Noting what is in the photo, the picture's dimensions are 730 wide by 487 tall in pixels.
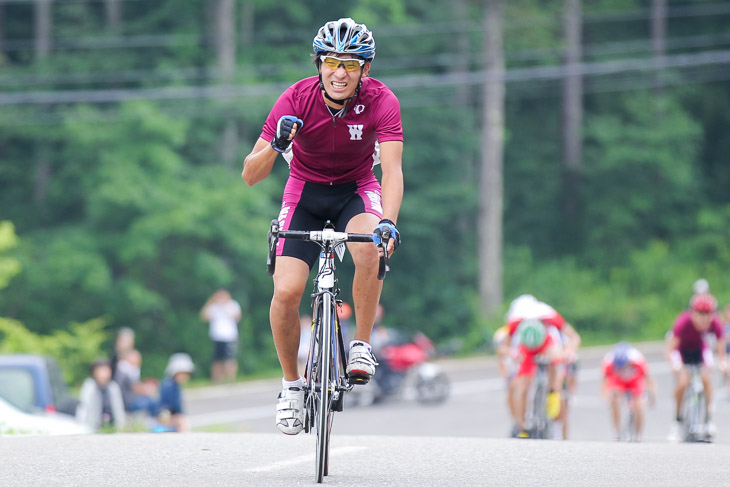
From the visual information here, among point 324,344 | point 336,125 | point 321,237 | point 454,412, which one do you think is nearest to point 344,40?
point 336,125

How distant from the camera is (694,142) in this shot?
46.4 metres

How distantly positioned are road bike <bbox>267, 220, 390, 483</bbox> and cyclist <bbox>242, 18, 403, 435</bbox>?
10 centimetres

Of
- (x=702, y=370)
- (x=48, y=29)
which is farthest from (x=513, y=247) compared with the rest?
(x=702, y=370)

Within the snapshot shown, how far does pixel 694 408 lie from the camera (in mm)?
16734

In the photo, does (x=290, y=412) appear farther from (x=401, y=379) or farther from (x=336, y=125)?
(x=401, y=379)

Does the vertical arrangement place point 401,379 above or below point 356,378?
above

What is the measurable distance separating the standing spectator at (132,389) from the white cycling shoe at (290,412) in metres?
10.7

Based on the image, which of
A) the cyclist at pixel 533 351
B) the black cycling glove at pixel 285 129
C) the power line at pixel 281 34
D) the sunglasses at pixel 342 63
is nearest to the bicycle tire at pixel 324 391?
the black cycling glove at pixel 285 129

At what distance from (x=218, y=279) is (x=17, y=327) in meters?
5.06

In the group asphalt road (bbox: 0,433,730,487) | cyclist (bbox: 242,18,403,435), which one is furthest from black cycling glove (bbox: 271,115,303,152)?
asphalt road (bbox: 0,433,730,487)

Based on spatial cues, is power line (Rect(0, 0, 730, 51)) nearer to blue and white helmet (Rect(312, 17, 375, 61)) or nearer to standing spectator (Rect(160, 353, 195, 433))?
standing spectator (Rect(160, 353, 195, 433))

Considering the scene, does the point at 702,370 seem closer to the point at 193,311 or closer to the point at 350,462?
the point at 350,462

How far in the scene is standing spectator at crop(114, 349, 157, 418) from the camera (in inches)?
750

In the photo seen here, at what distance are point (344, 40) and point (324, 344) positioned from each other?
167cm
